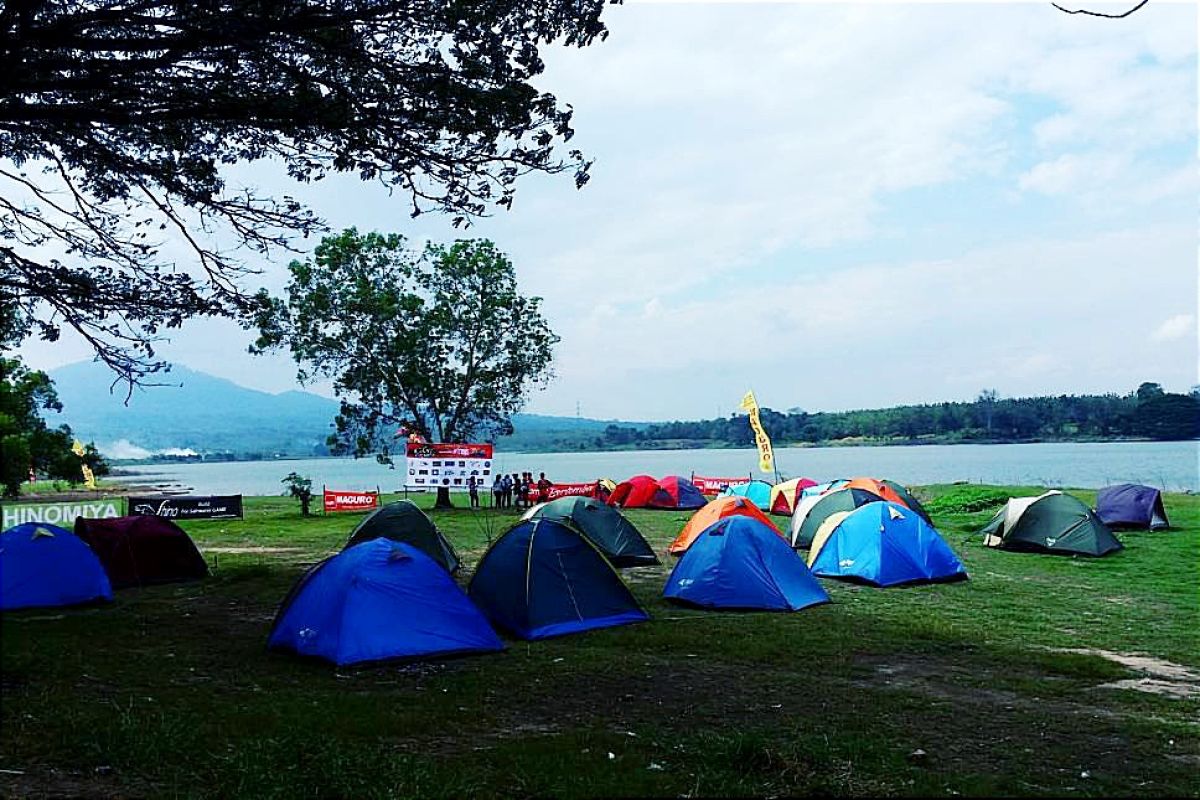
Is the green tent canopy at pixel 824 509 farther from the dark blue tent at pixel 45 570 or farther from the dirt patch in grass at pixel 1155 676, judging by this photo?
the dark blue tent at pixel 45 570

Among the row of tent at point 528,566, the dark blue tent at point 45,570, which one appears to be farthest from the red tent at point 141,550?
the dark blue tent at point 45,570

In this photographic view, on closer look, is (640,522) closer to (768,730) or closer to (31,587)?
(31,587)

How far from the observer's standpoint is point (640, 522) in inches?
1031

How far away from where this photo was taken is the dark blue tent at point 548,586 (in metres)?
10.6

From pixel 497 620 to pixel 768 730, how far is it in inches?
187

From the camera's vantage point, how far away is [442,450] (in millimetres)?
30641

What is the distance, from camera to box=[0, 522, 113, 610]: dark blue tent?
12.6 m

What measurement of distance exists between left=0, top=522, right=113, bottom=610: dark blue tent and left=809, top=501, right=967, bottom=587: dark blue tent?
35.8 feet

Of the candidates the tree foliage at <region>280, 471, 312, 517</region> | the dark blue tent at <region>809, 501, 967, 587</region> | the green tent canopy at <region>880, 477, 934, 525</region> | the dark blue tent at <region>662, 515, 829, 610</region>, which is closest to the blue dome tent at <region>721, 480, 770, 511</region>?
the green tent canopy at <region>880, 477, 934, 525</region>

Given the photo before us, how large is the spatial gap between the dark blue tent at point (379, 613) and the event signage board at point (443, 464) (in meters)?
20.8

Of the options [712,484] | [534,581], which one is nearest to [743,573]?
[534,581]

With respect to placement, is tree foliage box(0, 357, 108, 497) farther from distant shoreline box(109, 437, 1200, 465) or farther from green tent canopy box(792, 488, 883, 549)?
distant shoreline box(109, 437, 1200, 465)

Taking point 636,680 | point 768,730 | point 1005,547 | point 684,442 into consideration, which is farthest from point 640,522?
point 684,442

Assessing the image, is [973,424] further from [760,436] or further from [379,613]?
[379,613]
